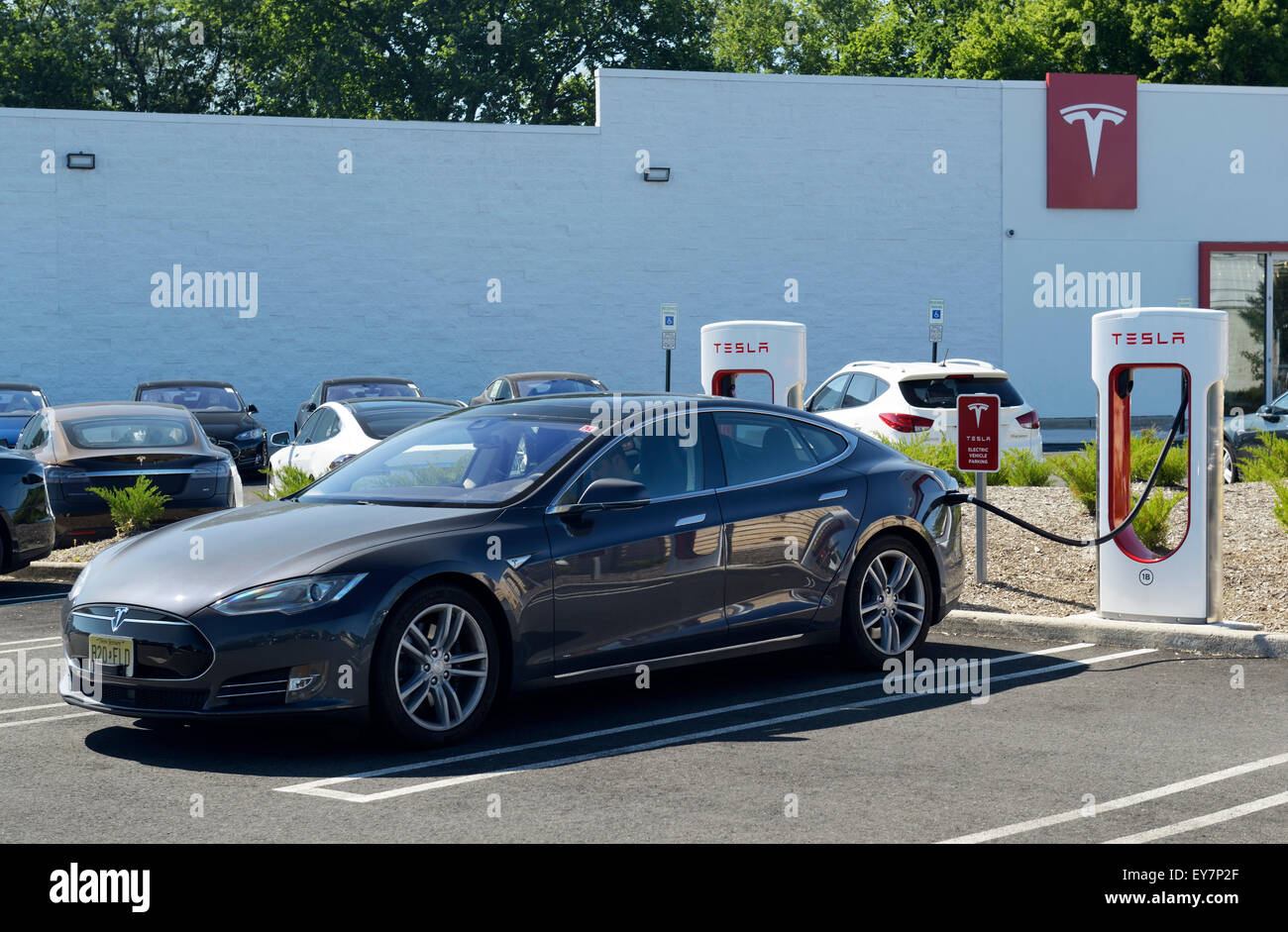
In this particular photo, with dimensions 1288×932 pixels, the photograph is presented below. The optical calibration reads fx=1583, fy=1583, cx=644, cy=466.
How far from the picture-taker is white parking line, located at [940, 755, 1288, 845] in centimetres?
540

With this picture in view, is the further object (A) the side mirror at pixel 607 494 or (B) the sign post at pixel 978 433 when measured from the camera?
(B) the sign post at pixel 978 433

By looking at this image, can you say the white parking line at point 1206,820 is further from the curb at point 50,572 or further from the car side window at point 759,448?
the curb at point 50,572

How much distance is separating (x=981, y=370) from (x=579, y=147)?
53.5ft

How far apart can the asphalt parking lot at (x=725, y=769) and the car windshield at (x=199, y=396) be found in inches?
712

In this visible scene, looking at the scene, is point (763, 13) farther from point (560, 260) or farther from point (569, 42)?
point (560, 260)

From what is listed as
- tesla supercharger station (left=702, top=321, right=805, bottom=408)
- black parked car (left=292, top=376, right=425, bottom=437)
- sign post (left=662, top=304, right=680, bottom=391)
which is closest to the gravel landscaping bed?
tesla supercharger station (left=702, top=321, right=805, bottom=408)

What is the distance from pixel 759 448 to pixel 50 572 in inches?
307

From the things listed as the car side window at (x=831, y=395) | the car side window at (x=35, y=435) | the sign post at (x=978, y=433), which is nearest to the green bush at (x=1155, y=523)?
the sign post at (x=978, y=433)

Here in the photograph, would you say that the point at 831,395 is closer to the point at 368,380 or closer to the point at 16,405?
the point at 368,380

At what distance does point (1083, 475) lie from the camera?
43.1ft

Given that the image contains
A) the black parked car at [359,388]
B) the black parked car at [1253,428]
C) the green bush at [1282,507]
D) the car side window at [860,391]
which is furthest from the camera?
the black parked car at [359,388]

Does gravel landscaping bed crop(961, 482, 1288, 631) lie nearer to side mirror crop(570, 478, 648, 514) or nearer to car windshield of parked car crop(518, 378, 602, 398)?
side mirror crop(570, 478, 648, 514)

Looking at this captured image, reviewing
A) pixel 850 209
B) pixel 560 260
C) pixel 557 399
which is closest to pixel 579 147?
pixel 560 260

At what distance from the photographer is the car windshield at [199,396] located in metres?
25.6
